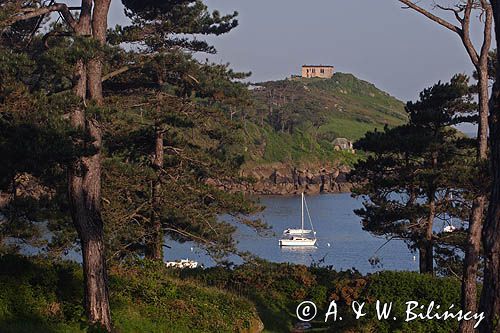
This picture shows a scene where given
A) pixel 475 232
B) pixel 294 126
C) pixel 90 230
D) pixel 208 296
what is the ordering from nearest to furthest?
pixel 90 230 → pixel 475 232 → pixel 208 296 → pixel 294 126

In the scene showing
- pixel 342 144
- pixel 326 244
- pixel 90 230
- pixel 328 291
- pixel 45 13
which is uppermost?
pixel 342 144

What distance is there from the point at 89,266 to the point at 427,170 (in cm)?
1329

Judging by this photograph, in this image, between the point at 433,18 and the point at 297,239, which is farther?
the point at 297,239

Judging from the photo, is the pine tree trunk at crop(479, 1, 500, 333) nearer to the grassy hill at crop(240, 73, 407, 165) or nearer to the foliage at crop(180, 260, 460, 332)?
the foliage at crop(180, 260, 460, 332)

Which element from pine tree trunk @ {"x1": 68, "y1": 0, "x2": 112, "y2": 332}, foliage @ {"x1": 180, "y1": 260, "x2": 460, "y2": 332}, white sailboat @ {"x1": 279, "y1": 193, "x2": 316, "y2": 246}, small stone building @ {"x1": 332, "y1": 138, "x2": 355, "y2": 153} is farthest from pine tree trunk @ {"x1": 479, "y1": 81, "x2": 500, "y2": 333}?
small stone building @ {"x1": 332, "y1": 138, "x2": 355, "y2": 153}

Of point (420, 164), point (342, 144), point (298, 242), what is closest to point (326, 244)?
point (298, 242)

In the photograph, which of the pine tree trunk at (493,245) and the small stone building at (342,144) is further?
the small stone building at (342,144)

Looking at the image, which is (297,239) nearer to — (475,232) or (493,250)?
(475,232)

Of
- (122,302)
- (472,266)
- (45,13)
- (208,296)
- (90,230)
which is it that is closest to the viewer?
(90,230)

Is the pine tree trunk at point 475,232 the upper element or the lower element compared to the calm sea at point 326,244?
upper

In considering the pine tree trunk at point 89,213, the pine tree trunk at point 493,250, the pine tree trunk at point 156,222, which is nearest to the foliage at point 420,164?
the pine tree trunk at point 156,222

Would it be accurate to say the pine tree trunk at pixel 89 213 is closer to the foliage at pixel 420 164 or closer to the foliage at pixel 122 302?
the foliage at pixel 122 302

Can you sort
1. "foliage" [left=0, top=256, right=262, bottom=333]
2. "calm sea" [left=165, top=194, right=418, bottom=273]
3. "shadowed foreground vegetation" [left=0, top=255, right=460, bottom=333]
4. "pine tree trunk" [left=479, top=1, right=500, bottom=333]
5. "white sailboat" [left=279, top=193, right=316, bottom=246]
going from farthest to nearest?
"white sailboat" [left=279, top=193, right=316, bottom=246]
"calm sea" [left=165, top=194, right=418, bottom=273]
"shadowed foreground vegetation" [left=0, top=255, right=460, bottom=333]
"foliage" [left=0, top=256, right=262, bottom=333]
"pine tree trunk" [left=479, top=1, right=500, bottom=333]

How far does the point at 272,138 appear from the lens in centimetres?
11506
